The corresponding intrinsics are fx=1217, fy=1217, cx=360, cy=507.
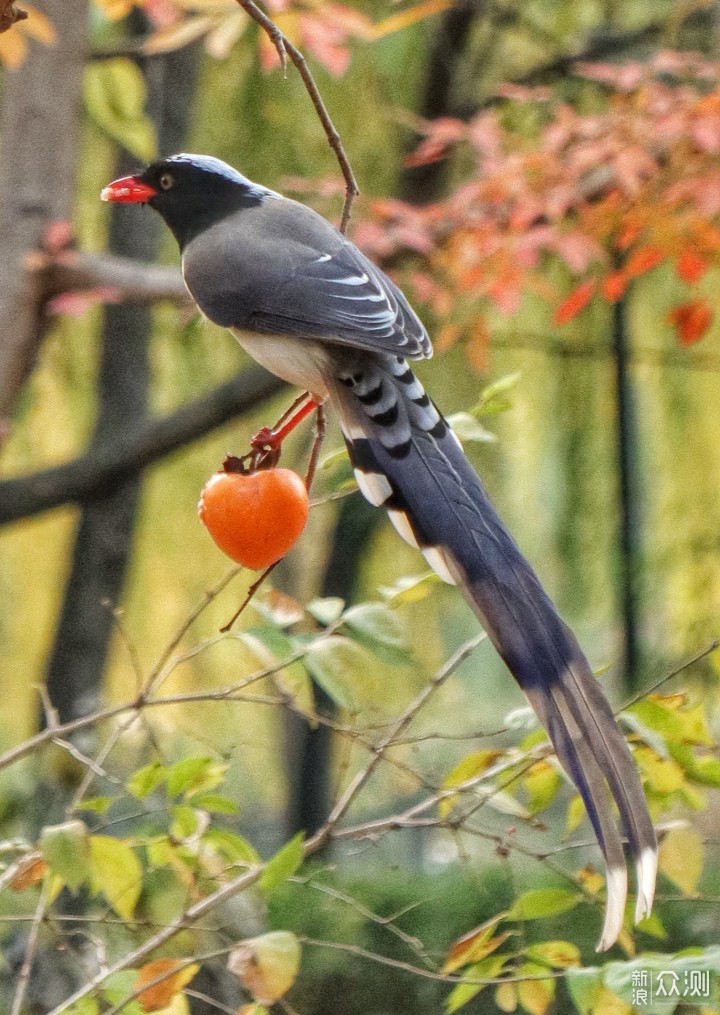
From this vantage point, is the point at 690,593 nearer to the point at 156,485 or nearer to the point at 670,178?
the point at 670,178

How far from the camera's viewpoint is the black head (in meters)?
1.26

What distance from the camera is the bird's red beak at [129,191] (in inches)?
47.9

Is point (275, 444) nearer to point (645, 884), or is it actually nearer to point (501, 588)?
point (501, 588)

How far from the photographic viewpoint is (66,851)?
3.53 ft

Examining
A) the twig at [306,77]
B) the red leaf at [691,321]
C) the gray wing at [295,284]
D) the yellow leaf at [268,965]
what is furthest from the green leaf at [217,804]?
the red leaf at [691,321]

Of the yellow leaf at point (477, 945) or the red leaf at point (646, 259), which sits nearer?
the yellow leaf at point (477, 945)

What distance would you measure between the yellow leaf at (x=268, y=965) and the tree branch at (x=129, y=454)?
213 centimetres

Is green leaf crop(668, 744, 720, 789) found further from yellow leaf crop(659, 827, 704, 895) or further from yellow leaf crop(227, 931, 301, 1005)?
yellow leaf crop(227, 931, 301, 1005)

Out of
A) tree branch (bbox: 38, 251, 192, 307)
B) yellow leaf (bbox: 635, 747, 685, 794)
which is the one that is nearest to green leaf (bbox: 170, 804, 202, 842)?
yellow leaf (bbox: 635, 747, 685, 794)

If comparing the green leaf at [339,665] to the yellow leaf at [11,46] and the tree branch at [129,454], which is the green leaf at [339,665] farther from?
the tree branch at [129,454]

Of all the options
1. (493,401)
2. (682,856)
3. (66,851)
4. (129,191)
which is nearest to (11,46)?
(129,191)

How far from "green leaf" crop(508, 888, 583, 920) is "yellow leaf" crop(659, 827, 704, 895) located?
111 mm

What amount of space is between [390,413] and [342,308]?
0.48 feet

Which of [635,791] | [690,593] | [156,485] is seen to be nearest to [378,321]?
[635,791]
